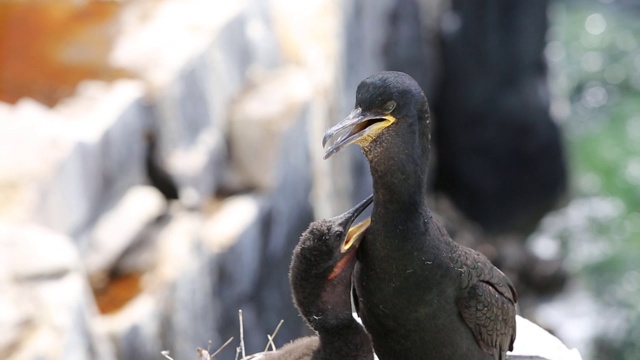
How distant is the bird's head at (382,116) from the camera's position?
3.27m

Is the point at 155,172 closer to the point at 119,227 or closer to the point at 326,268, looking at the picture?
the point at 119,227

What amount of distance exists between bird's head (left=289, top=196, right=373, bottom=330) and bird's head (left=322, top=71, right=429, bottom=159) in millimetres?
329

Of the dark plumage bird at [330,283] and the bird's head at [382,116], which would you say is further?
the dark plumage bird at [330,283]

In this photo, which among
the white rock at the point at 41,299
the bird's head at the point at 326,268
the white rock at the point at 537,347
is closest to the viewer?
the bird's head at the point at 326,268

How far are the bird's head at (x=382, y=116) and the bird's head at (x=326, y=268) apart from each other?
1.08 ft

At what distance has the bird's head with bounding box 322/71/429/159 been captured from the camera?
10.7 ft

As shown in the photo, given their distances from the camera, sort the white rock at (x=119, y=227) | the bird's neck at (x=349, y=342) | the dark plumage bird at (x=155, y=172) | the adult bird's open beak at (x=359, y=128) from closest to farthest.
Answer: the adult bird's open beak at (x=359, y=128) < the bird's neck at (x=349, y=342) < the white rock at (x=119, y=227) < the dark plumage bird at (x=155, y=172)

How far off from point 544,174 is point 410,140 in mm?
13674

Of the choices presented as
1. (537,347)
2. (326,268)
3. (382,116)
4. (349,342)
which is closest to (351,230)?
(326,268)

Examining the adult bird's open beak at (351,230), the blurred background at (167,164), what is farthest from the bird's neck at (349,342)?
the blurred background at (167,164)

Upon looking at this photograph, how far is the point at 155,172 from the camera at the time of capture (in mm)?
7422

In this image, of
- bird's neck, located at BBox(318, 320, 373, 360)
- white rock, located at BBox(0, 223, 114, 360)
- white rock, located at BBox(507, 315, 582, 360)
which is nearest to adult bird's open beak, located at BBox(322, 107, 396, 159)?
bird's neck, located at BBox(318, 320, 373, 360)

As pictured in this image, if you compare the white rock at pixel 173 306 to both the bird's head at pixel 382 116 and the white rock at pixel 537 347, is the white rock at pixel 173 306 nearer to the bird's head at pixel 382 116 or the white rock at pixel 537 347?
→ the white rock at pixel 537 347

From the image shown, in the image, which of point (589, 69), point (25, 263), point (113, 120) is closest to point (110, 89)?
point (113, 120)
